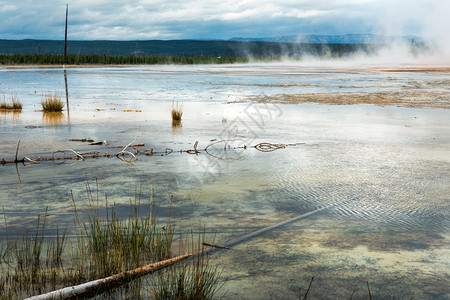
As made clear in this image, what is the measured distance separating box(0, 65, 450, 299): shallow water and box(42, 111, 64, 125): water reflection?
0.23 ft

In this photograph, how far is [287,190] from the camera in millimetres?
6172

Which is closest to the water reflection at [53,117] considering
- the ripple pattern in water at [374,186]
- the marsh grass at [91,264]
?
the ripple pattern in water at [374,186]

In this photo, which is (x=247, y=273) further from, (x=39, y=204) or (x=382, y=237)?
(x=39, y=204)

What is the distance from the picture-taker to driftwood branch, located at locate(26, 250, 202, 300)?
326cm

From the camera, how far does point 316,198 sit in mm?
5836

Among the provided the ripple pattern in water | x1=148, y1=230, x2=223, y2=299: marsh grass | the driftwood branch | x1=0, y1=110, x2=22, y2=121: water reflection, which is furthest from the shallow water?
x1=0, y1=110, x2=22, y2=121: water reflection

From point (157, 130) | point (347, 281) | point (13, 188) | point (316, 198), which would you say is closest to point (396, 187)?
point (316, 198)

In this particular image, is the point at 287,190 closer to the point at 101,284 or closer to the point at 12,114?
the point at 101,284

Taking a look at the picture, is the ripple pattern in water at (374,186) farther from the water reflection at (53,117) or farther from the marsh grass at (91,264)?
the water reflection at (53,117)

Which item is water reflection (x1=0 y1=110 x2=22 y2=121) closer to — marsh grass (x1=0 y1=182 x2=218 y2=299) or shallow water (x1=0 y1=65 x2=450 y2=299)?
shallow water (x1=0 y1=65 x2=450 y2=299)

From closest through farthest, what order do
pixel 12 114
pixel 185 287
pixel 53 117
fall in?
pixel 185 287
pixel 53 117
pixel 12 114

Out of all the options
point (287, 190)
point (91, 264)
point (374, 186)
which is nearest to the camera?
point (91, 264)

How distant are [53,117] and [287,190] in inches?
354

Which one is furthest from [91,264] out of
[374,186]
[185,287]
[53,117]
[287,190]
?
[53,117]
